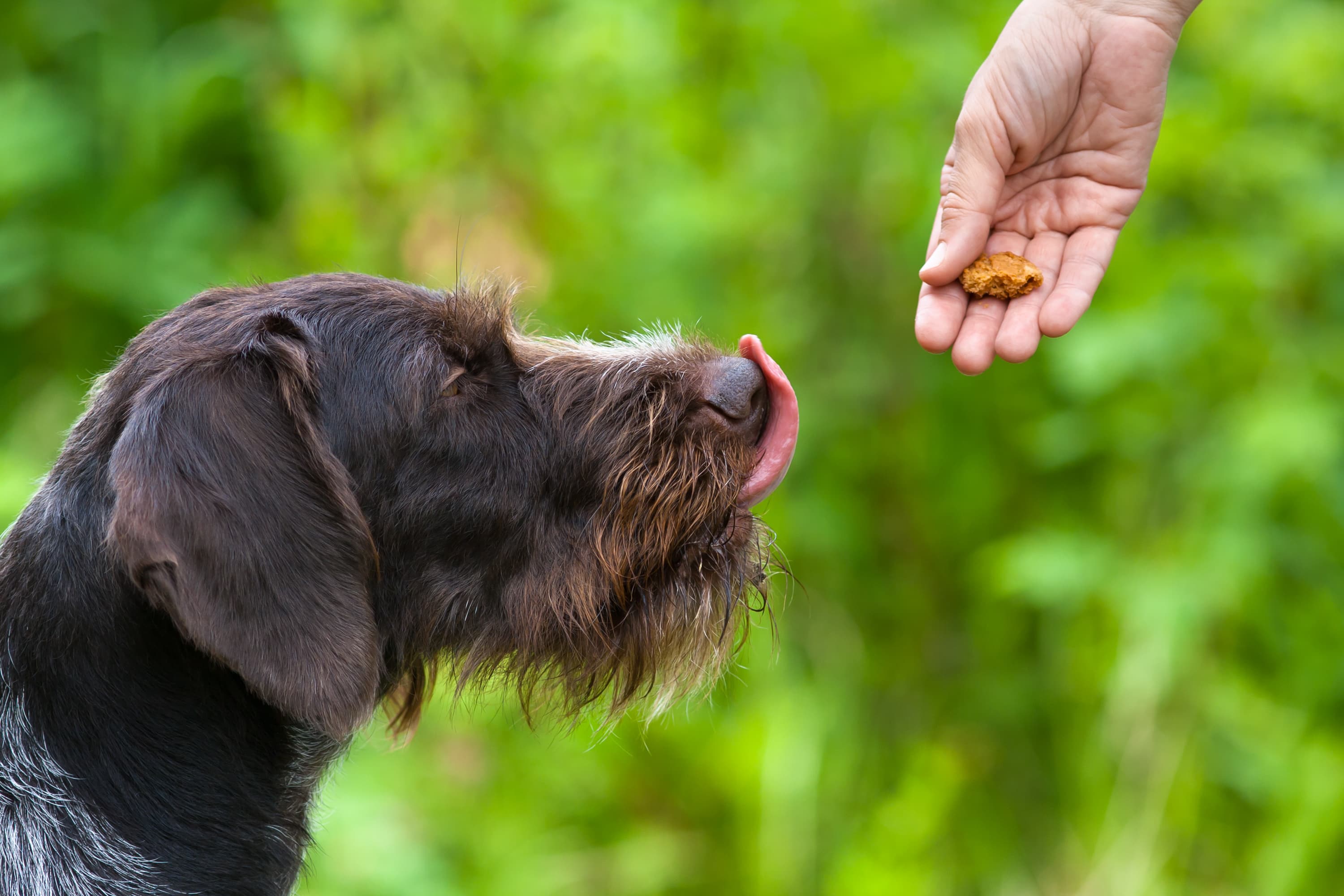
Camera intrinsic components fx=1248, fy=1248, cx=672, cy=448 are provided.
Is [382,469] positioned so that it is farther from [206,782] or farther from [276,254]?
[276,254]

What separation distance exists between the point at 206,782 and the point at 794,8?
12.1 ft

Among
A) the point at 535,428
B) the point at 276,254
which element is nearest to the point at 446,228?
the point at 276,254

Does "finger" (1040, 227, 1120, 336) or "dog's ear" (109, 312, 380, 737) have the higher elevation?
"finger" (1040, 227, 1120, 336)

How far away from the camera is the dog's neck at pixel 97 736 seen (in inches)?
91.5

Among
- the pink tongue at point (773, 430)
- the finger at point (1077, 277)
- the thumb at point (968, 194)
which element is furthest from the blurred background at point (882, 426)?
the pink tongue at point (773, 430)

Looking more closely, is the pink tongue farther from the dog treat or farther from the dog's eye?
the dog's eye

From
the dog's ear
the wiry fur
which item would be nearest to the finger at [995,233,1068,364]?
the dog's ear

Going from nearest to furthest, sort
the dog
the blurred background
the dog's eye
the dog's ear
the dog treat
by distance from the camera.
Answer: the dog's ear < the dog < the dog's eye < the dog treat < the blurred background

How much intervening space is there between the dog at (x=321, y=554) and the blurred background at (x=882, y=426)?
1.80 metres

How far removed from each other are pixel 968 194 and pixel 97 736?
82.4 inches

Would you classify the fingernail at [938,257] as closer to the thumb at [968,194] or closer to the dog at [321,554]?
the thumb at [968,194]

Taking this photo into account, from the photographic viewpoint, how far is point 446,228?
5062 mm

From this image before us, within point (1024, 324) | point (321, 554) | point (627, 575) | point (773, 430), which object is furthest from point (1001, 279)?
point (321, 554)

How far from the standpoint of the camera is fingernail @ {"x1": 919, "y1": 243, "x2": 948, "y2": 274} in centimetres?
276
